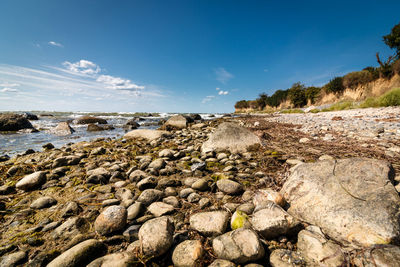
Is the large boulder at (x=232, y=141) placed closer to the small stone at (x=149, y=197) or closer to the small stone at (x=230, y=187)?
the small stone at (x=230, y=187)

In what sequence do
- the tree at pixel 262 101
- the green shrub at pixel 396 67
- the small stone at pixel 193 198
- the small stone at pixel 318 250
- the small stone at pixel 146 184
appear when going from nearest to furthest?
the small stone at pixel 318 250
the small stone at pixel 193 198
the small stone at pixel 146 184
the green shrub at pixel 396 67
the tree at pixel 262 101

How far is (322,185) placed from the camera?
1488 millimetres

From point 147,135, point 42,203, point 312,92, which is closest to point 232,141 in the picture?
point 42,203

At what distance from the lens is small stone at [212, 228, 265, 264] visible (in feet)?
3.37

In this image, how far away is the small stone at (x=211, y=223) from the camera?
1309mm

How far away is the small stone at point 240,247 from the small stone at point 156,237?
1.18 ft

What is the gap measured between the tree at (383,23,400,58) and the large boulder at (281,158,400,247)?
3269 centimetres

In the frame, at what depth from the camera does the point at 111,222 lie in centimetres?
139

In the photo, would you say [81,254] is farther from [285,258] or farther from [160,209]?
[285,258]

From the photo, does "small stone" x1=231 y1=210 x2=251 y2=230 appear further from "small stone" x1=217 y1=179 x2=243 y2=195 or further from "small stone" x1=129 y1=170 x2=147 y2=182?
"small stone" x1=129 y1=170 x2=147 y2=182

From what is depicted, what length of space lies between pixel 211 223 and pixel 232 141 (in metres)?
2.44

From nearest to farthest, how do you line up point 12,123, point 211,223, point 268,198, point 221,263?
point 221,263 → point 211,223 → point 268,198 → point 12,123

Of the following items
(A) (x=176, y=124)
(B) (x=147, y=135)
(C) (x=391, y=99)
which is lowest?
(B) (x=147, y=135)

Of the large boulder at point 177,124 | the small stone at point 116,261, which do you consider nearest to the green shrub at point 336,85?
the large boulder at point 177,124
